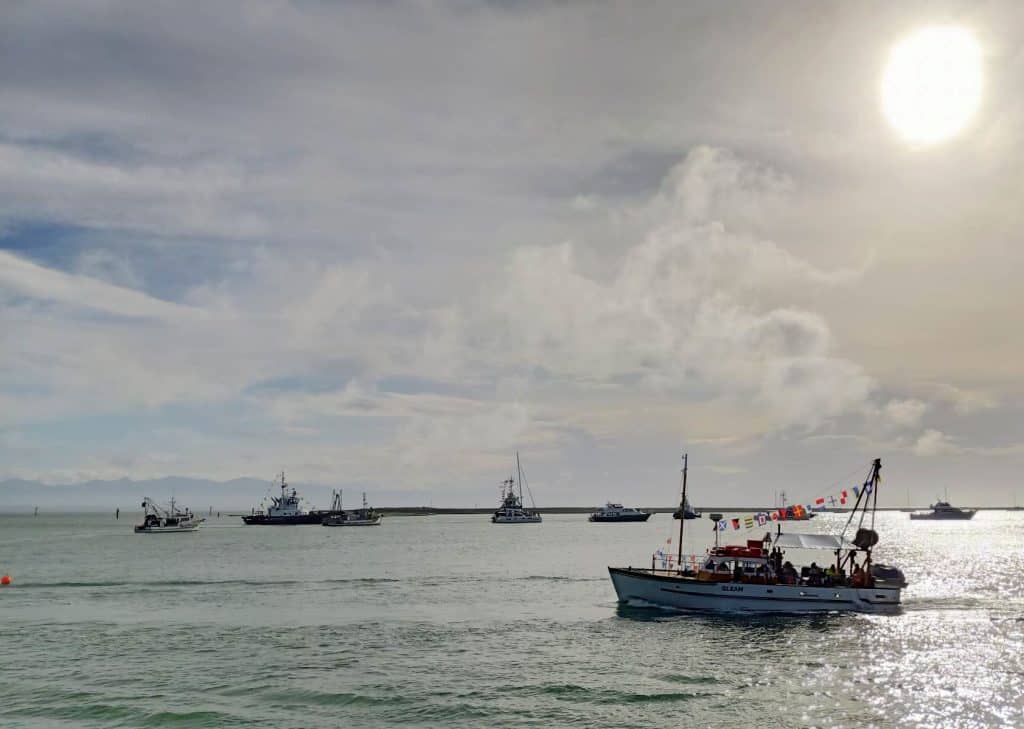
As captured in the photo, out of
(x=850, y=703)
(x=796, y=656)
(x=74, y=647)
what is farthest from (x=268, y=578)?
(x=850, y=703)

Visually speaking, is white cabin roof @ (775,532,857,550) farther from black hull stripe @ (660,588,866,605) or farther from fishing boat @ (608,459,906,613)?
black hull stripe @ (660,588,866,605)

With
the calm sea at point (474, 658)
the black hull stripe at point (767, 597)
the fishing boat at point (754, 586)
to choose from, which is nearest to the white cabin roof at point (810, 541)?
the fishing boat at point (754, 586)

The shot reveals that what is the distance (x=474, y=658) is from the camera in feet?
141

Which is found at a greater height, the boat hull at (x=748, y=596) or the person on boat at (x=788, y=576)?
the person on boat at (x=788, y=576)

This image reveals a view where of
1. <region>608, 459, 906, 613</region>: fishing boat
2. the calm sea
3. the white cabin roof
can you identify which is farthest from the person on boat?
the calm sea

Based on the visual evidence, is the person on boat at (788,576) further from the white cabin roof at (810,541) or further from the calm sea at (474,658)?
the calm sea at (474,658)

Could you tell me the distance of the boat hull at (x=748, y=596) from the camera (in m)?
56.8

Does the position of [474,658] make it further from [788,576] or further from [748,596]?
[788,576]

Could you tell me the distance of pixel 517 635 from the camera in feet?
162

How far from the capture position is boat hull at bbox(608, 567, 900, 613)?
186ft

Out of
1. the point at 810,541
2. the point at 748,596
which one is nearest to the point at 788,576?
the point at 748,596

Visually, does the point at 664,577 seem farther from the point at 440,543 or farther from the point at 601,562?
the point at 440,543

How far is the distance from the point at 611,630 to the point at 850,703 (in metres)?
18.8

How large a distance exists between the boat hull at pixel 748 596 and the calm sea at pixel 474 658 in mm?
1568
